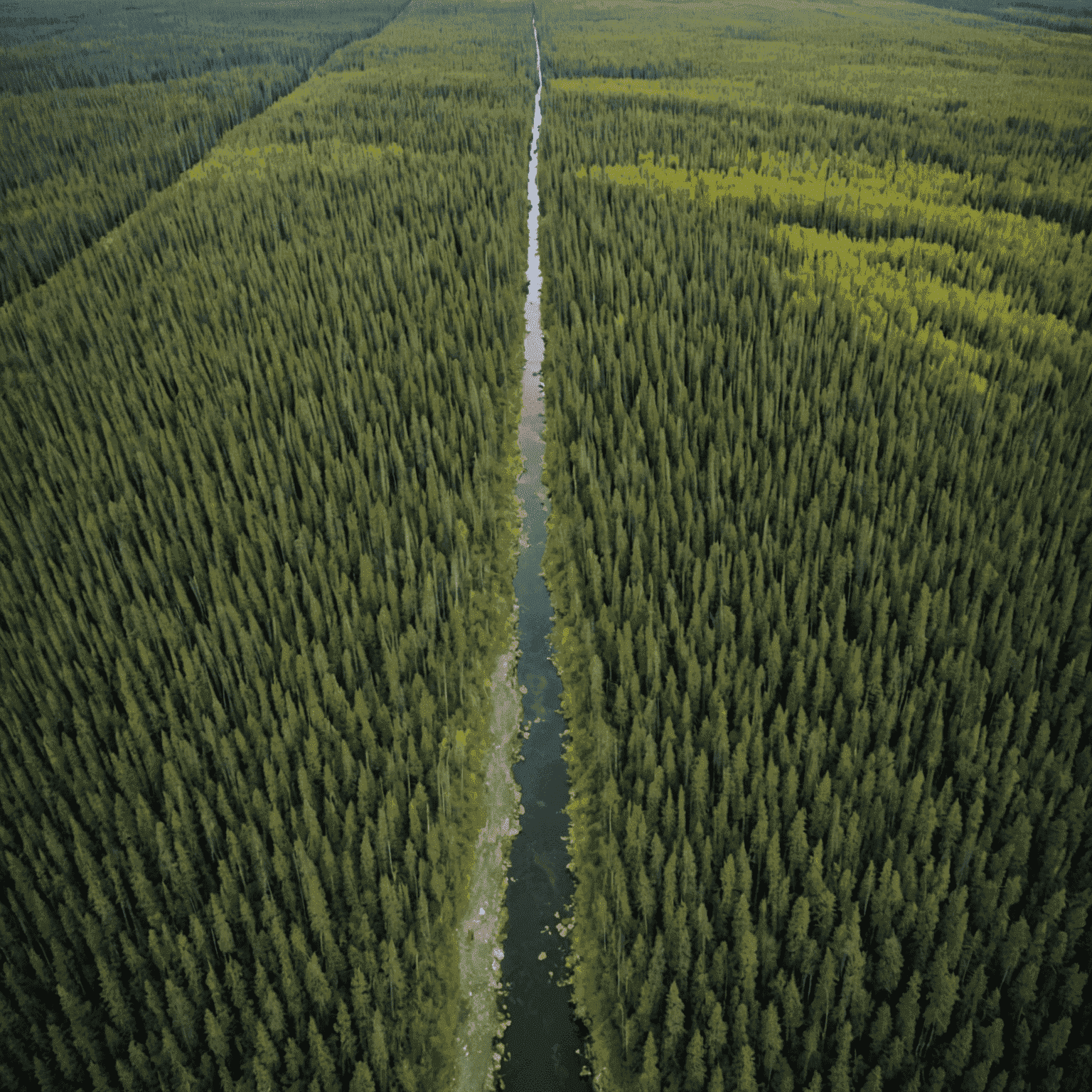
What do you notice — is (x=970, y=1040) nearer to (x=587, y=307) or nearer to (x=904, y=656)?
(x=904, y=656)

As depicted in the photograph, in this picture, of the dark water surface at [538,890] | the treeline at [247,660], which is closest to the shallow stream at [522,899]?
the dark water surface at [538,890]

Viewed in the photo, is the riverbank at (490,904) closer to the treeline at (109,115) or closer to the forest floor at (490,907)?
the forest floor at (490,907)

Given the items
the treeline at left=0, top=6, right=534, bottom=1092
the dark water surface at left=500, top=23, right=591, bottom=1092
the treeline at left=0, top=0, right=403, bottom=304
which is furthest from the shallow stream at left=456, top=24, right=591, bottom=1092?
the treeline at left=0, top=0, right=403, bottom=304

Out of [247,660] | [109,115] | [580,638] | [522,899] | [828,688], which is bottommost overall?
[522,899]

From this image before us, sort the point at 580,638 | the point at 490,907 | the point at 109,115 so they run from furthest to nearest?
the point at 109,115 < the point at 580,638 < the point at 490,907

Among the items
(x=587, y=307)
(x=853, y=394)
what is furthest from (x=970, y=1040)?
(x=587, y=307)

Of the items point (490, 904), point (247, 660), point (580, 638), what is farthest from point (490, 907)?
point (247, 660)

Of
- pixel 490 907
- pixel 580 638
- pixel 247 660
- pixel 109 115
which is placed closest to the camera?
pixel 490 907

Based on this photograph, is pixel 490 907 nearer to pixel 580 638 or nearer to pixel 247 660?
pixel 580 638
